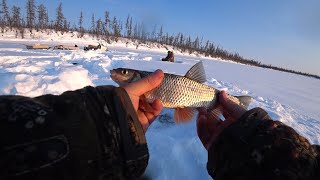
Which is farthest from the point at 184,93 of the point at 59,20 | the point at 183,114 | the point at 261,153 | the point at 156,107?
the point at 59,20

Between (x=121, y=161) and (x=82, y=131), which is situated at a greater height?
(x=82, y=131)

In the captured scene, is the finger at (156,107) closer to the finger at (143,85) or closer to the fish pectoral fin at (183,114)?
the finger at (143,85)

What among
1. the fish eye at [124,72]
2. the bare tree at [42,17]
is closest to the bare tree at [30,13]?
the bare tree at [42,17]

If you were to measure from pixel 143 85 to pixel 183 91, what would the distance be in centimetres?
98

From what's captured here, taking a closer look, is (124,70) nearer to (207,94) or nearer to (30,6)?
(207,94)

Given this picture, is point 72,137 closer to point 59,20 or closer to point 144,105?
point 144,105

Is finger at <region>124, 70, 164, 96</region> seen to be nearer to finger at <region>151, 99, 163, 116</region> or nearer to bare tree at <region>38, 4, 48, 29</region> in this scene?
finger at <region>151, 99, 163, 116</region>

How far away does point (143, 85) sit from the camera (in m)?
1.99

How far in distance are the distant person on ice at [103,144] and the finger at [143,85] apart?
516 millimetres

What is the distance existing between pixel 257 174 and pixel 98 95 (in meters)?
0.76

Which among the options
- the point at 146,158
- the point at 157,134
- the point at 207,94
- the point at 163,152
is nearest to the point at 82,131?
the point at 146,158

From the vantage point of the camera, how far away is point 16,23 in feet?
184

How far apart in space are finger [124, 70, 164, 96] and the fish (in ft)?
1.19

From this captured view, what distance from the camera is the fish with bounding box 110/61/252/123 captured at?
278 centimetres
